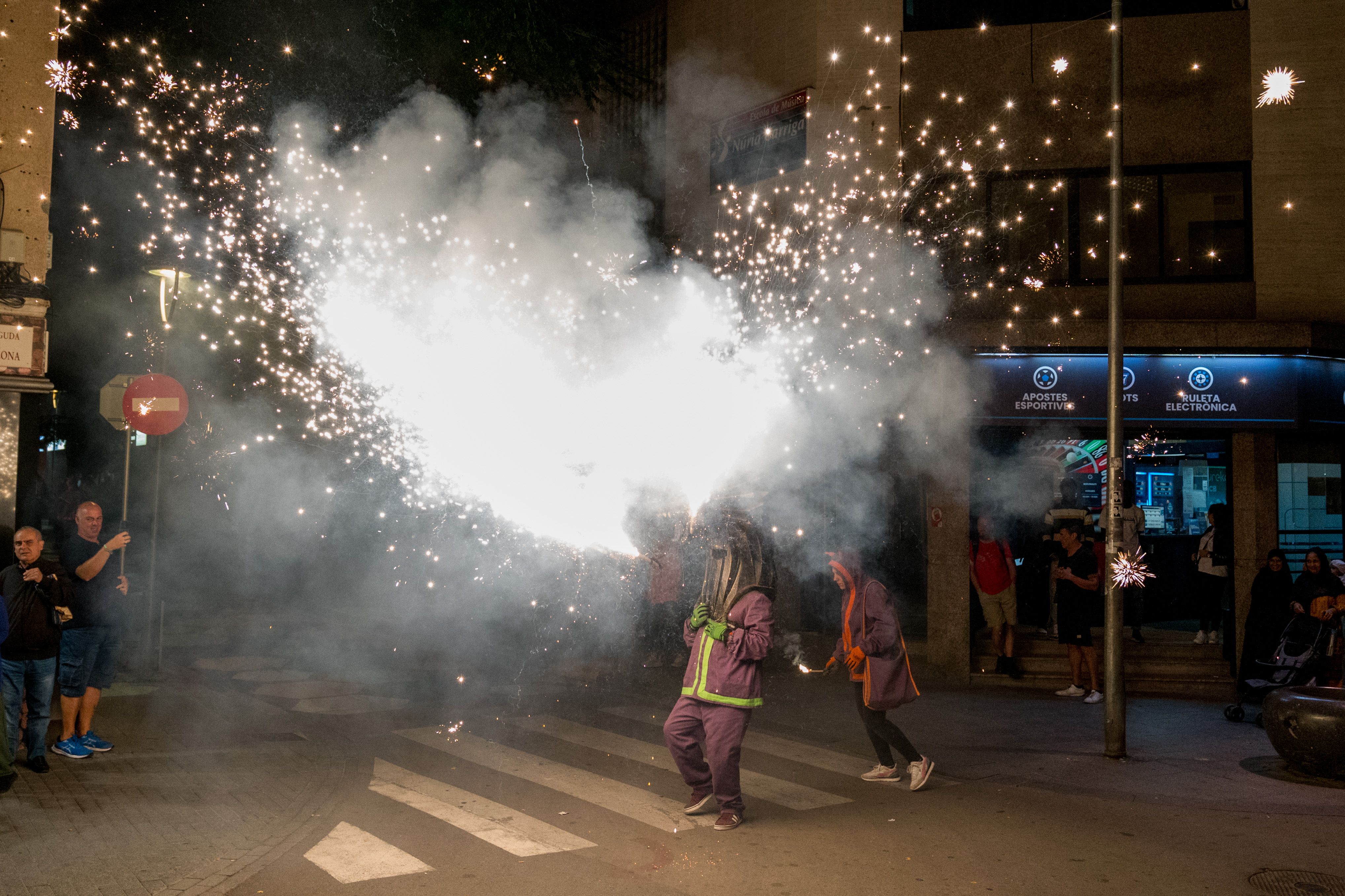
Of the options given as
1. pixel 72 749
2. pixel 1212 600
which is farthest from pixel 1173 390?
pixel 72 749

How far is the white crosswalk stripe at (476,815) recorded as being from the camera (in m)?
5.62

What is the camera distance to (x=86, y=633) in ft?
24.5

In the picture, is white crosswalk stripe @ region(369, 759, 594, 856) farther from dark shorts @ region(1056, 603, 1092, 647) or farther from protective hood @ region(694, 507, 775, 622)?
dark shorts @ region(1056, 603, 1092, 647)

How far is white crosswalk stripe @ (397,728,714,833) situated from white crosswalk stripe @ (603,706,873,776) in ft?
3.40

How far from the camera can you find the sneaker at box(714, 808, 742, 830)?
5.89 meters

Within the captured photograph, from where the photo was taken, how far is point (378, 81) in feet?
41.0

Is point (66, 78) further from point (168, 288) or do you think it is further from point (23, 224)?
point (168, 288)

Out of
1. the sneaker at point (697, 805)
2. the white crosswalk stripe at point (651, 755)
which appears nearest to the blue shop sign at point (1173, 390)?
the white crosswalk stripe at point (651, 755)

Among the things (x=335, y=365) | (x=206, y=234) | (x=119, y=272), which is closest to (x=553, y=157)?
(x=335, y=365)

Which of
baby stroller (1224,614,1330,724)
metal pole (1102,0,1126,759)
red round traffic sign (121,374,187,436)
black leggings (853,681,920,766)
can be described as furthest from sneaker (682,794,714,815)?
red round traffic sign (121,374,187,436)

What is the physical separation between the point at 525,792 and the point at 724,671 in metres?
1.72

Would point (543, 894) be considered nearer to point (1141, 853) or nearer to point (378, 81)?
point (1141, 853)

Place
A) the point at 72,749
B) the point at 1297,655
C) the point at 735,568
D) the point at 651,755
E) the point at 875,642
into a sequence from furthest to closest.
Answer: the point at 1297,655
the point at 651,755
the point at 72,749
the point at 875,642
the point at 735,568

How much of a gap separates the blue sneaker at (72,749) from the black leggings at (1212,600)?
11685mm
